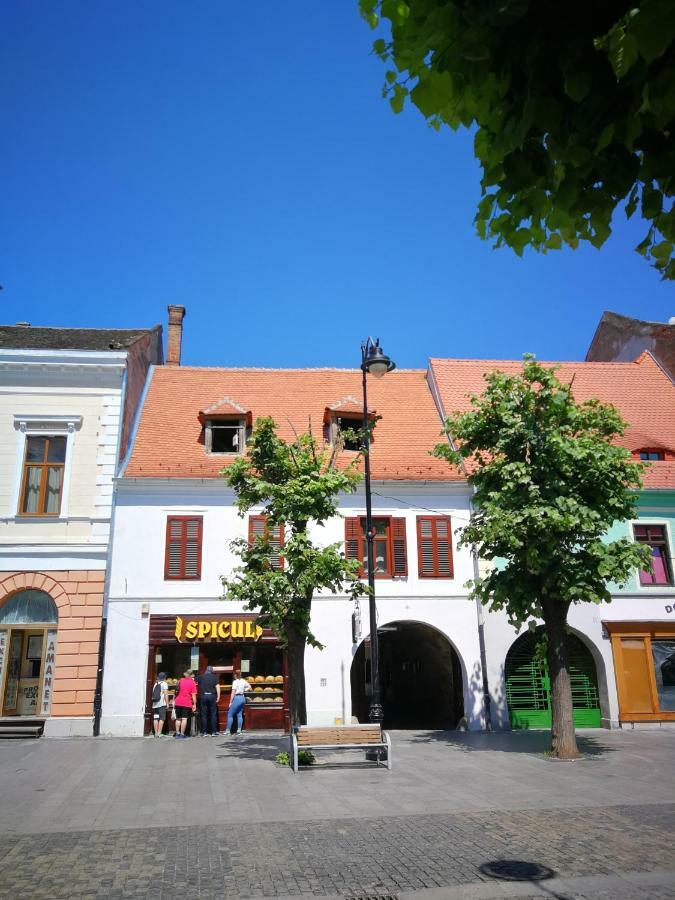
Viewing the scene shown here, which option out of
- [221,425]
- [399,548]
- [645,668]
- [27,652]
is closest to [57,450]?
[221,425]

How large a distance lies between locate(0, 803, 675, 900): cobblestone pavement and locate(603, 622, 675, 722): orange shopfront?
40.1 ft

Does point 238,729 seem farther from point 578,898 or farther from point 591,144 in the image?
point 591,144

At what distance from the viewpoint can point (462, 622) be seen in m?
21.2

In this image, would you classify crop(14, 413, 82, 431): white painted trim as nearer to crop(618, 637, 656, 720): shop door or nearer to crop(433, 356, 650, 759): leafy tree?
crop(433, 356, 650, 759): leafy tree

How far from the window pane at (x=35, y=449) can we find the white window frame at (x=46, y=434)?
13 centimetres

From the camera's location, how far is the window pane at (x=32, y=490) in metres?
20.5

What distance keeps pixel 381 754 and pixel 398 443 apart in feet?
38.5

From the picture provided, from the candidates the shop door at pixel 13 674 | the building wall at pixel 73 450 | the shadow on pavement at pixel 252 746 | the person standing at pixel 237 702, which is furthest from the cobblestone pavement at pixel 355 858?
the building wall at pixel 73 450

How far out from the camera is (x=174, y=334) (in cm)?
2916

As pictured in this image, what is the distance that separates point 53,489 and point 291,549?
31.4ft

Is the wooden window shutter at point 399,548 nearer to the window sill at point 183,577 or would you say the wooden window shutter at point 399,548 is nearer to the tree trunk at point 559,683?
the window sill at point 183,577

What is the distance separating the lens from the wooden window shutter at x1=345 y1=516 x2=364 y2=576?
21.5 metres

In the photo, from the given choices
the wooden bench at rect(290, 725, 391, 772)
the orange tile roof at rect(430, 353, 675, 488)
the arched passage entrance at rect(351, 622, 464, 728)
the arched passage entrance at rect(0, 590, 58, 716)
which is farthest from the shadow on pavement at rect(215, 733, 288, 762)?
the orange tile roof at rect(430, 353, 675, 488)

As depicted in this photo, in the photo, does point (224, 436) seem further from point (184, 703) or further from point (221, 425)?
point (184, 703)
